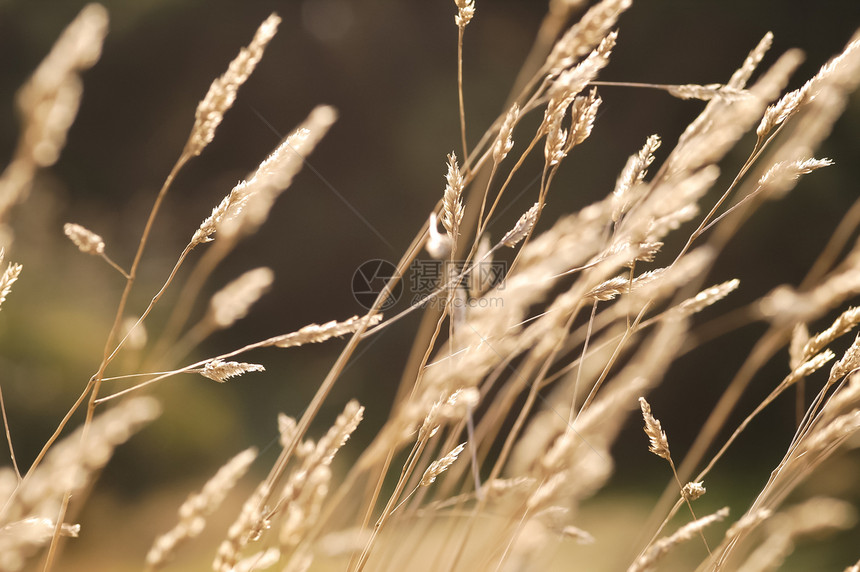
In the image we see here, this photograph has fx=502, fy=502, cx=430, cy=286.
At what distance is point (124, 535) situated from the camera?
130cm

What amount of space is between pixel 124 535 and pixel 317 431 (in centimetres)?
55

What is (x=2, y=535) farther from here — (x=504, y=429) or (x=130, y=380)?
(x=504, y=429)

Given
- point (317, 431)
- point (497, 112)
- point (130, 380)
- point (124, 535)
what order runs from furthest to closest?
point (497, 112) < point (317, 431) < point (124, 535) < point (130, 380)

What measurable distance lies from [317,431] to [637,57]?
1.65 m

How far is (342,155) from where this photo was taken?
1808 mm

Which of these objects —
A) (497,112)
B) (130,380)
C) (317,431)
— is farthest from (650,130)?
(130,380)

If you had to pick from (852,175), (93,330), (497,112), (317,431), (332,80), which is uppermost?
(332,80)

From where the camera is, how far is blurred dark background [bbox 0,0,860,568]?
63.2 inches

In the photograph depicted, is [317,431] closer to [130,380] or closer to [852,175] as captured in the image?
[130,380]

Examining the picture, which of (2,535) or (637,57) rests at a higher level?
(2,535)

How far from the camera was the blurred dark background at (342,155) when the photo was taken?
1605 mm

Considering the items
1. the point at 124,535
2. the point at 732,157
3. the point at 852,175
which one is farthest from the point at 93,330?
the point at 852,175

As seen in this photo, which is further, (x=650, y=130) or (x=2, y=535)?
(x=650, y=130)

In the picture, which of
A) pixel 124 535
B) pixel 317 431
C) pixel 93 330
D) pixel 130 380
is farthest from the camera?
pixel 317 431
